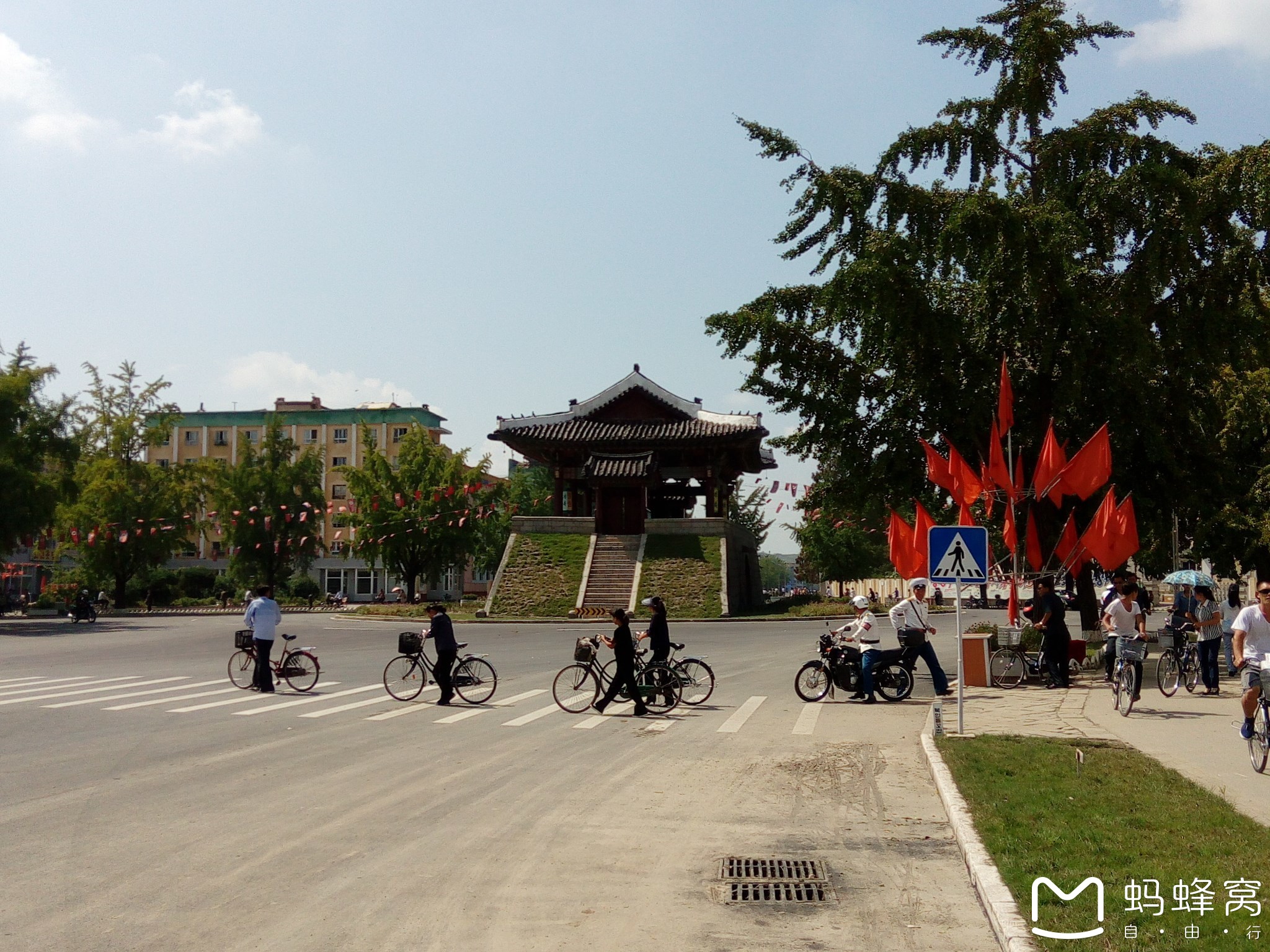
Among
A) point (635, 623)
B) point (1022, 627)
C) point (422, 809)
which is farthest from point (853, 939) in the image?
point (635, 623)

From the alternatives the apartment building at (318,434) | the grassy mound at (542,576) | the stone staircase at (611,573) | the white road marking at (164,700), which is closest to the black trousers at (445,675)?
the white road marking at (164,700)

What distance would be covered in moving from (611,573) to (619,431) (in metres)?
8.40

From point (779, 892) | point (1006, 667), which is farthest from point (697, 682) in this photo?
point (779, 892)

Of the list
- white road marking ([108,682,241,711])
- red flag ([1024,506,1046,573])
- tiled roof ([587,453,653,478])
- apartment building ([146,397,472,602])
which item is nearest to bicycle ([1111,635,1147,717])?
red flag ([1024,506,1046,573])

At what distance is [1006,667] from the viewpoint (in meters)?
18.6

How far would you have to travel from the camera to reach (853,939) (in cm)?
542

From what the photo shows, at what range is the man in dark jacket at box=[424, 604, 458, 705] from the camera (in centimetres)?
1559

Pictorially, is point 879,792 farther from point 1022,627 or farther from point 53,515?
point 53,515

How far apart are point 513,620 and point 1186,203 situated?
102 ft

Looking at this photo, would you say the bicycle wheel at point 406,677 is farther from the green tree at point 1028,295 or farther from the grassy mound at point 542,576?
the grassy mound at point 542,576

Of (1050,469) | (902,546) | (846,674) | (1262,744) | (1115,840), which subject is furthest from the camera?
(902,546)

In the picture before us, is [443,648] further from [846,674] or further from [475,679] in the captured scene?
[846,674]

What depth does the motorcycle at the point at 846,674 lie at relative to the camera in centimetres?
1673

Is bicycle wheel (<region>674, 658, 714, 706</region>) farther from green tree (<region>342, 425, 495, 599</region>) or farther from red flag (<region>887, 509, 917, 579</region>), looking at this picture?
green tree (<region>342, 425, 495, 599</region>)
